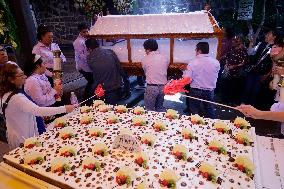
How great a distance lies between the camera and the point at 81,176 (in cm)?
246

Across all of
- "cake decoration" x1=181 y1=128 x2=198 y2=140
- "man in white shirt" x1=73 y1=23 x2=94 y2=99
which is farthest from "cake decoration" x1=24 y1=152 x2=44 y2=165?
"man in white shirt" x1=73 y1=23 x2=94 y2=99

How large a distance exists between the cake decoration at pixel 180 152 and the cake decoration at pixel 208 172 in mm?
255

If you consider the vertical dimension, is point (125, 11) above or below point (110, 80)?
above

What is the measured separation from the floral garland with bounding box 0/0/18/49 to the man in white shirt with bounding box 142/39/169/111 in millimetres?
3259

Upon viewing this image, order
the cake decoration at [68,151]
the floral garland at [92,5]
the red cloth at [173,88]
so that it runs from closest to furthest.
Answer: the cake decoration at [68,151]
the red cloth at [173,88]
the floral garland at [92,5]

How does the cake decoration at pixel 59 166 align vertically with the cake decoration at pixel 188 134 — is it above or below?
below

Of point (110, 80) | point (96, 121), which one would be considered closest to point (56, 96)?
point (96, 121)

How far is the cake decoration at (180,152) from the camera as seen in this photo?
2631mm

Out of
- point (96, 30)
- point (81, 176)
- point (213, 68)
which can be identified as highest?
point (96, 30)

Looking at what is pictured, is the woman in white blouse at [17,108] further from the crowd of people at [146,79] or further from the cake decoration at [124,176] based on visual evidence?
the cake decoration at [124,176]

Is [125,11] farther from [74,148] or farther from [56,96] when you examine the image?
[74,148]

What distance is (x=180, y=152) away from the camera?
8.71ft

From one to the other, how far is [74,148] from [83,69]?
3.79 metres

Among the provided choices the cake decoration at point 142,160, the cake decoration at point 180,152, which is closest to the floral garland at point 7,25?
the cake decoration at point 142,160
